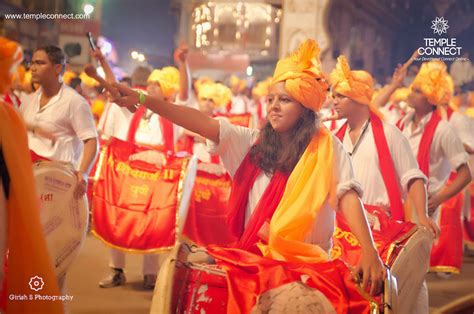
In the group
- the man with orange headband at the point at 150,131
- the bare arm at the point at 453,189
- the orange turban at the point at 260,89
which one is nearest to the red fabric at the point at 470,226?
the bare arm at the point at 453,189

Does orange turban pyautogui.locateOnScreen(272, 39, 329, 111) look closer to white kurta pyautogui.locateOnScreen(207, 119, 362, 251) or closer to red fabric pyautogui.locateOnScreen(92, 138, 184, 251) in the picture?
white kurta pyautogui.locateOnScreen(207, 119, 362, 251)

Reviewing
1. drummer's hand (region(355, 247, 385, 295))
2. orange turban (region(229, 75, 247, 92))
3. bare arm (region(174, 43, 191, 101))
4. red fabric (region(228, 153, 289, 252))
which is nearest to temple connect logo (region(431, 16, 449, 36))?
bare arm (region(174, 43, 191, 101))

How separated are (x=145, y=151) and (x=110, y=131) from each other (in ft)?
2.02

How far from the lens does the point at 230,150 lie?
3250 millimetres

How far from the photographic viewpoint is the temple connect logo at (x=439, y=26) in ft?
16.5

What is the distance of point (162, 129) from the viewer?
19.7 feet

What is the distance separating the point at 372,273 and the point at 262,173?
66 centimetres

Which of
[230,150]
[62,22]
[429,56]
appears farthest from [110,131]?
[230,150]

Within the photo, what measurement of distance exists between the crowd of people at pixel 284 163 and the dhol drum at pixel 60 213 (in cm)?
8

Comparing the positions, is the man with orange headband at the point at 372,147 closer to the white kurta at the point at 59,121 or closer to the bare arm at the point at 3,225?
the white kurta at the point at 59,121

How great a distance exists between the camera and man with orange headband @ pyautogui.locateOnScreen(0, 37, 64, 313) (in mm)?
2924

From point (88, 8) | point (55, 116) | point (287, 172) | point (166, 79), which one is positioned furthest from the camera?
point (166, 79)

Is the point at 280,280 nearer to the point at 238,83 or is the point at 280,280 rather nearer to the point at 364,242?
the point at 364,242

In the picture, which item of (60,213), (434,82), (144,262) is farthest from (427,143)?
(60,213)
